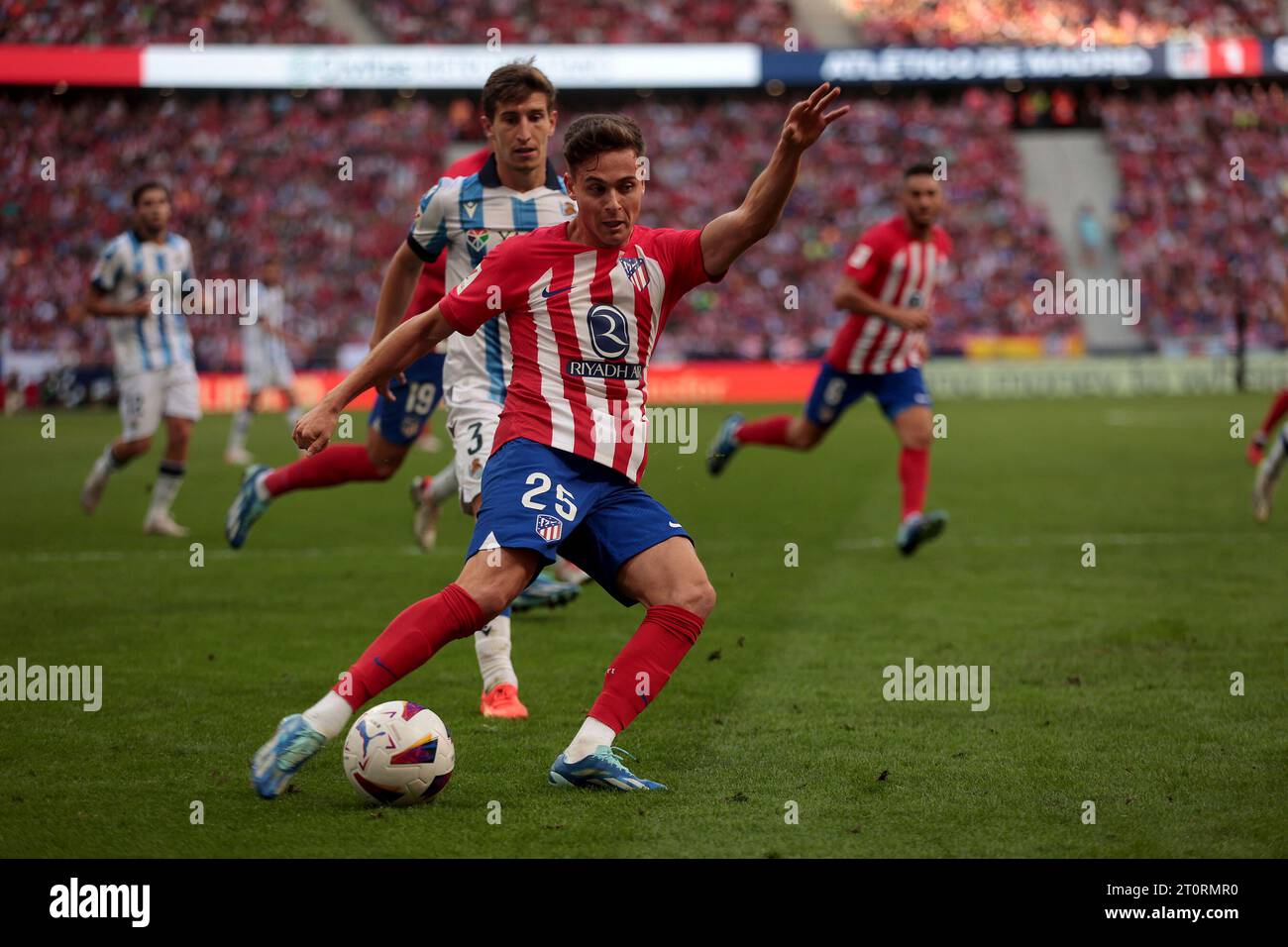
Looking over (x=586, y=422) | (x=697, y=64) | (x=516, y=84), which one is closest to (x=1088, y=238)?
(x=697, y=64)

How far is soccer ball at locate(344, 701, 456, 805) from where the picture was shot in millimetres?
4707

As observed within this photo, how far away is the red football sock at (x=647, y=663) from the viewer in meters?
4.88

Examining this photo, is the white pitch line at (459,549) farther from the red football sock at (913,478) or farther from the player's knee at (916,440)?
the player's knee at (916,440)

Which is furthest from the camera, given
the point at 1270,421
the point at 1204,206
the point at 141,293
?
the point at 1204,206

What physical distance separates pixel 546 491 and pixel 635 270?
765 mm

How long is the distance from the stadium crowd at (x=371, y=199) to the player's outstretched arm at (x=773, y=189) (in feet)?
87.2

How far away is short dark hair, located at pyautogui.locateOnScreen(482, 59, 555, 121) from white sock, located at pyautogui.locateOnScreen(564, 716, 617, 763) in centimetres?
258

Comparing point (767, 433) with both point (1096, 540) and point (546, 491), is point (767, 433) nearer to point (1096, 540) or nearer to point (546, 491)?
point (1096, 540)

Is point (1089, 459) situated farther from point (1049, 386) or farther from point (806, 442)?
point (1049, 386)

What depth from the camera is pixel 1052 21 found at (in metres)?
40.0

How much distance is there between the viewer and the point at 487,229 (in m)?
6.49

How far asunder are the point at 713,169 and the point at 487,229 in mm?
32495

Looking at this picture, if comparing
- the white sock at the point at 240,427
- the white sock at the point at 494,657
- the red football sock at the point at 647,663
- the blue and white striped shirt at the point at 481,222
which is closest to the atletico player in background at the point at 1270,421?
the blue and white striped shirt at the point at 481,222

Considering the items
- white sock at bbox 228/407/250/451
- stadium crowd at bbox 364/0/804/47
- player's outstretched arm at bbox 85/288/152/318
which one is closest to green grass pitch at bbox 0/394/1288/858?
player's outstretched arm at bbox 85/288/152/318
